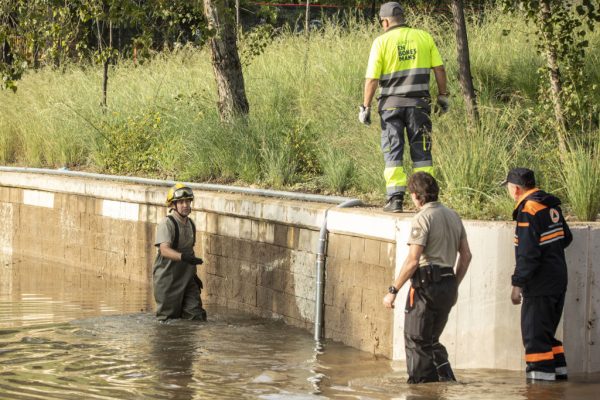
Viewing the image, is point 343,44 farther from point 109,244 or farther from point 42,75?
point 42,75

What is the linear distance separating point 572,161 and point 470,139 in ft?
3.43

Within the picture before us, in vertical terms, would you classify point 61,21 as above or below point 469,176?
above

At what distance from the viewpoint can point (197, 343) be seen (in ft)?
37.8

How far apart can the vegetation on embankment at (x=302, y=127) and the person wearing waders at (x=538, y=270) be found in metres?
1.51

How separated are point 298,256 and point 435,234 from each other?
377 centimetres

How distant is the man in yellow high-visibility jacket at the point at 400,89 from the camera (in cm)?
1119

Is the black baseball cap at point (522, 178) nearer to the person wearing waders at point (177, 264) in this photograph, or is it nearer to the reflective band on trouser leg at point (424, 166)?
the reflective band on trouser leg at point (424, 166)

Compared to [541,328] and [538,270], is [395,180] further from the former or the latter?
[541,328]

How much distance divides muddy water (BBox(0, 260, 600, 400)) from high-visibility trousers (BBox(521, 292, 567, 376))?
0.65 ft

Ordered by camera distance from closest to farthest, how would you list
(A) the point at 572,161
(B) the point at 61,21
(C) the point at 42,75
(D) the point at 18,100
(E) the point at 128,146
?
(A) the point at 572,161
(B) the point at 61,21
(E) the point at 128,146
(D) the point at 18,100
(C) the point at 42,75

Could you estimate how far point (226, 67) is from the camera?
16938 mm

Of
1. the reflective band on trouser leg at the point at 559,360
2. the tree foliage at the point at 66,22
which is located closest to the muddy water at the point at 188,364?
the reflective band on trouser leg at the point at 559,360

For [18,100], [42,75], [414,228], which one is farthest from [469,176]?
[42,75]

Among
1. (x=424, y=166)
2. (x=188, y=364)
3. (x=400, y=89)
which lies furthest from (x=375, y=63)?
(x=188, y=364)
